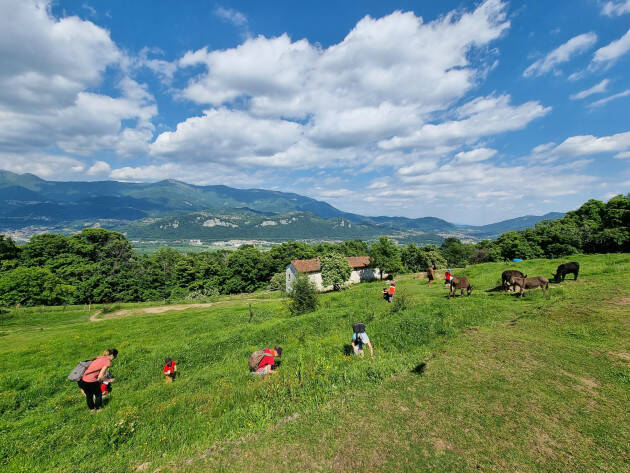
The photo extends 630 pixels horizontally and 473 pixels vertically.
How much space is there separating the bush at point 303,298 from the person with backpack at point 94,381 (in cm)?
1555

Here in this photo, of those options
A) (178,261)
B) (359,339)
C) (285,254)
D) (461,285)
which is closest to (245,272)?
(285,254)

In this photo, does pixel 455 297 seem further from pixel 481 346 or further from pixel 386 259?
pixel 386 259

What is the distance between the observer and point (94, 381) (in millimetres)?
9984

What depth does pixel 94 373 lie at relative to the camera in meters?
10.1

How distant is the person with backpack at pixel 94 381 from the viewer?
32.7ft

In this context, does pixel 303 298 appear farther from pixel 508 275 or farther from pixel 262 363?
pixel 508 275

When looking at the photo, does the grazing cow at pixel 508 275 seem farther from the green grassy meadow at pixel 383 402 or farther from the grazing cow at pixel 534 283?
the green grassy meadow at pixel 383 402

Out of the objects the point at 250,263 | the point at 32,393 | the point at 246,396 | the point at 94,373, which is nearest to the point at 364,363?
the point at 246,396

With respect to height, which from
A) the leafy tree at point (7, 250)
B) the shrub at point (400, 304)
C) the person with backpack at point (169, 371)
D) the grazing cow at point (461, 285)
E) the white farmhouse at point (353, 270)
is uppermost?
the leafy tree at point (7, 250)

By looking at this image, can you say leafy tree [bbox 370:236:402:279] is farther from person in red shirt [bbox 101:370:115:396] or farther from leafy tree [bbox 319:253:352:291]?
person in red shirt [bbox 101:370:115:396]

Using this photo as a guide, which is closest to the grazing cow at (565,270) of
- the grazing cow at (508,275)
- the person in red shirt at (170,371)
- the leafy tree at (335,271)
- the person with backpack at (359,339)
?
the grazing cow at (508,275)

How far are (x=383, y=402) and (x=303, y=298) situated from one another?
17.3 m

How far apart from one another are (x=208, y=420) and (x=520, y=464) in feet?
29.3

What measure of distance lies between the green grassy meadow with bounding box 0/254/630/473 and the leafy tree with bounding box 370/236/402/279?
40853 millimetres
